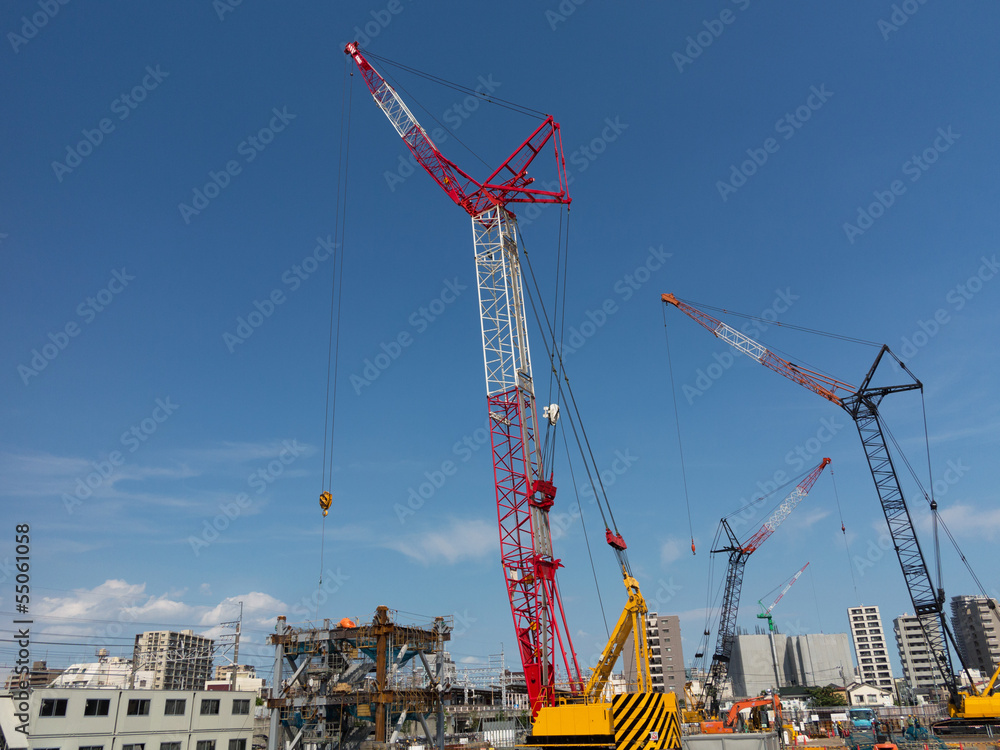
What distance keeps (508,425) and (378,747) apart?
81.9ft

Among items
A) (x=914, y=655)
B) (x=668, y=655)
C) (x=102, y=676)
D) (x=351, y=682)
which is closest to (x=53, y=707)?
(x=102, y=676)

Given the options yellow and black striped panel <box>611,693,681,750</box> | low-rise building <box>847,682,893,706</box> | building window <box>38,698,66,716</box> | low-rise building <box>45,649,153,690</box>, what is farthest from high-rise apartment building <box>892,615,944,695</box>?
building window <box>38,698,66,716</box>

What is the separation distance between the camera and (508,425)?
170 ft

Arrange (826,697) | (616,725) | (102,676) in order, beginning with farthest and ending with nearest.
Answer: (826,697)
(102,676)
(616,725)

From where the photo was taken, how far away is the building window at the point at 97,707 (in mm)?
45500

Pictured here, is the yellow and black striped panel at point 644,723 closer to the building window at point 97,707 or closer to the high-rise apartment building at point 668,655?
the building window at point 97,707

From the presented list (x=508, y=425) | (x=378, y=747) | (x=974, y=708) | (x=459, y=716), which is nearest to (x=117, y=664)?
(x=378, y=747)

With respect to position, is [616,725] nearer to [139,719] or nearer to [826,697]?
[139,719]

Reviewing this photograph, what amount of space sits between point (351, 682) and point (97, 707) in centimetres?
1813

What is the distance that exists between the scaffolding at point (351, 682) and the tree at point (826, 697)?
123 m

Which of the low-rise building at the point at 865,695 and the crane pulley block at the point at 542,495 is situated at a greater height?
the crane pulley block at the point at 542,495

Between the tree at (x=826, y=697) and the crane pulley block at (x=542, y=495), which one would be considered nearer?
the crane pulley block at (x=542, y=495)

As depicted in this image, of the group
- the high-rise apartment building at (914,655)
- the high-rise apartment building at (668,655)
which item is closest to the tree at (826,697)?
the high-rise apartment building at (668,655)

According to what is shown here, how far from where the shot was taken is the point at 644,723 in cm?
2236
